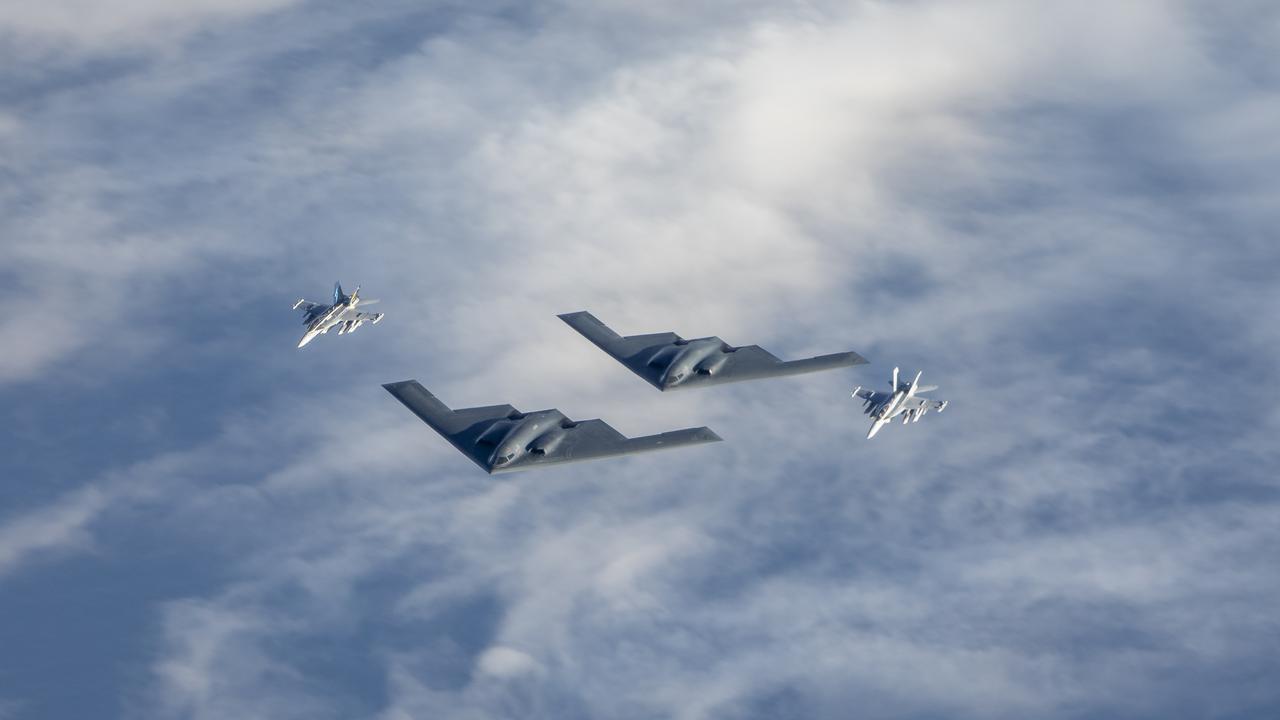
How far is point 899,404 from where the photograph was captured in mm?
130000

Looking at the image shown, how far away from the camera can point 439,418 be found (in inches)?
4722

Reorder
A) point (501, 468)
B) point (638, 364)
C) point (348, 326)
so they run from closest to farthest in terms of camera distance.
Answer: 1. point (501, 468)
2. point (638, 364)
3. point (348, 326)

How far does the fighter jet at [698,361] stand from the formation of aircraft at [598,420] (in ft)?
0.26

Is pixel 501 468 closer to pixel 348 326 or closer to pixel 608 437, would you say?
pixel 608 437

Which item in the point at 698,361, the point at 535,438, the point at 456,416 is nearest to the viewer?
the point at 535,438

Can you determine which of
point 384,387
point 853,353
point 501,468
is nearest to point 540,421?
point 501,468

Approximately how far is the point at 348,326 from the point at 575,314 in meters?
21.7

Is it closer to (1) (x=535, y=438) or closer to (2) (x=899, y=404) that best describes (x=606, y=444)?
(1) (x=535, y=438)

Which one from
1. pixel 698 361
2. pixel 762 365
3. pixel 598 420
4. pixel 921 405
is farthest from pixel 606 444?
pixel 921 405

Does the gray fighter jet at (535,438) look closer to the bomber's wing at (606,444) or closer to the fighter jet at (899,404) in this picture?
the bomber's wing at (606,444)

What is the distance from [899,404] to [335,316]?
4948 centimetres

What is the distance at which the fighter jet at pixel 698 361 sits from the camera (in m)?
122

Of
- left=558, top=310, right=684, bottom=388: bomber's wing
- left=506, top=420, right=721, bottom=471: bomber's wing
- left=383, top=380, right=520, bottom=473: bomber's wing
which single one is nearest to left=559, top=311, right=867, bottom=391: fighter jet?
left=558, top=310, right=684, bottom=388: bomber's wing

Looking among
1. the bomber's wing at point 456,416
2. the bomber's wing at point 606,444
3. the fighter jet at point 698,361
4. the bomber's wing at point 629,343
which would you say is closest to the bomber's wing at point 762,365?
the fighter jet at point 698,361
